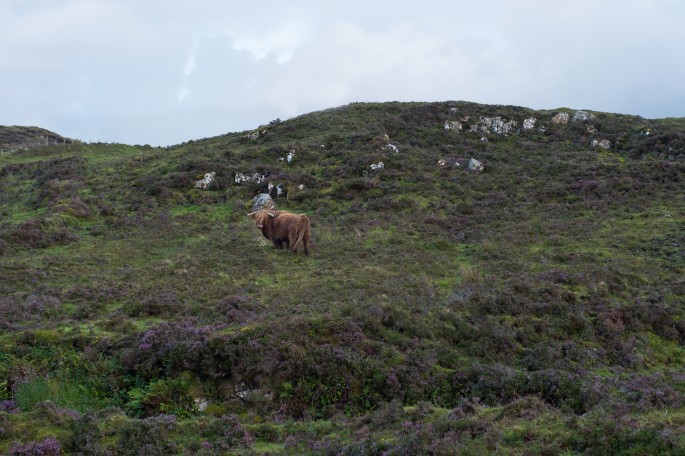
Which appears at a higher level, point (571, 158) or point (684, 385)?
point (571, 158)

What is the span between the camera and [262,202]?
94.1 ft

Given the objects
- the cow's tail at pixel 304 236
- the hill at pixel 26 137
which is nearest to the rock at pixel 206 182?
the cow's tail at pixel 304 236

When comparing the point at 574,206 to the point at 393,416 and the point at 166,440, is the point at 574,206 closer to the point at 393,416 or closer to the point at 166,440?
the point at 393,416

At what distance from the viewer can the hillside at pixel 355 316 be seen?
6.88 m

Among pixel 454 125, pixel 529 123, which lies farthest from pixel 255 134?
pixel 529 123

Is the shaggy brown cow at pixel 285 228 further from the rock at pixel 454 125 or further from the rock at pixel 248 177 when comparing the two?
the rock at pixel 454 125

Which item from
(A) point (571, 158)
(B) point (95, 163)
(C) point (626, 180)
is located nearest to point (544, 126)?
(A) point (571, 158)

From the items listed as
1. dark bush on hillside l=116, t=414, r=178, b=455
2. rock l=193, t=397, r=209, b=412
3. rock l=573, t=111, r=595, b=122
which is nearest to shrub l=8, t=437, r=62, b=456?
dark bush on hillside l=116, t=414, r=178, b=455

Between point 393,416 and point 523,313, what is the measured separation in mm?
7046

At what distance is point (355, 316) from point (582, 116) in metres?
40.2

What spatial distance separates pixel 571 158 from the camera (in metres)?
35.4

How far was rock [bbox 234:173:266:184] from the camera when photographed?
105ft

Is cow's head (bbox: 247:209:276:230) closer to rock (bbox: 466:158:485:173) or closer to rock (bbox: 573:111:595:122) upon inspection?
rock (bbox: 466:158:485:173)

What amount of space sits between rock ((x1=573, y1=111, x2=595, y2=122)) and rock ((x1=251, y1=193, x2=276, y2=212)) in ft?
97.6
